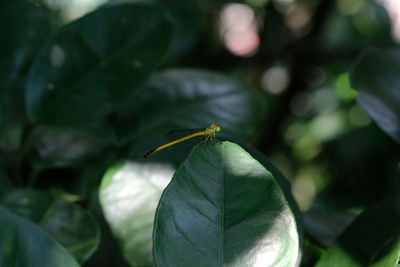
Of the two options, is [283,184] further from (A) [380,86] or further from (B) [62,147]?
(B) [62,147]

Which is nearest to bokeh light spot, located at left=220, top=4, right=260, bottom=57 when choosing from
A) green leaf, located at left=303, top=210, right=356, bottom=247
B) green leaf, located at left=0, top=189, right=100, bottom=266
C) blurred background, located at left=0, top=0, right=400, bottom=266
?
blurred background, located at left=0, top=0, right=400, bottom=266

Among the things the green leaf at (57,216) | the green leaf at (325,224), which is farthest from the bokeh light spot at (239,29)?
the green leaf at (57,216)

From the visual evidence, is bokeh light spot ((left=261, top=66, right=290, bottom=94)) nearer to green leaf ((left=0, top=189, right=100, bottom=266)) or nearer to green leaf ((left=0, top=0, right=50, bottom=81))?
green leaf ((left=0, top=0, right=50, bottom=81))

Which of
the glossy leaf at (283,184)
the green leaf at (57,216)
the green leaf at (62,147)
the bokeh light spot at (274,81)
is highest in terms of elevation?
the glossy leaf at (283,184)

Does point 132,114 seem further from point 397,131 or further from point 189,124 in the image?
point 397,131

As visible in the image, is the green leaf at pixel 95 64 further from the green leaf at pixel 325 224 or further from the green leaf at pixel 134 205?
the green leaf at pixel 325 224
